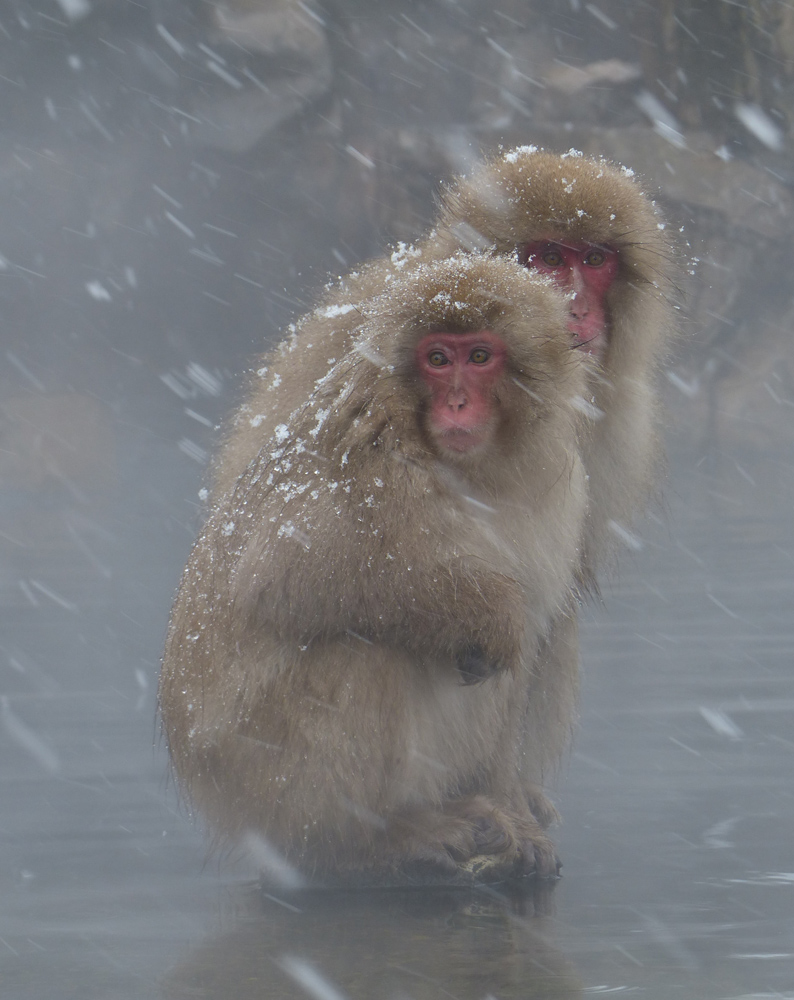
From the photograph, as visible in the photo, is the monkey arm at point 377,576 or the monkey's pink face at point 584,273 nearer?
the monkey arm at point 377,576

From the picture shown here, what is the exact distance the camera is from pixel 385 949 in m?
A: 1.87

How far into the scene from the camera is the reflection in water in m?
1.69

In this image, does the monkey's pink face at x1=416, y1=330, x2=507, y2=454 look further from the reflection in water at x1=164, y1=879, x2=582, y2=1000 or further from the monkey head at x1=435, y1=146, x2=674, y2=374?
the reflection in water at x1=164, y1=879, x2=582, y2=1000

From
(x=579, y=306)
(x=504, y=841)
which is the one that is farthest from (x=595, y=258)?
(x=504, y=841)

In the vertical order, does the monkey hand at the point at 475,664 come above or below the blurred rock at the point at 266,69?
below

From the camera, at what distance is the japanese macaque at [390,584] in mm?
2174

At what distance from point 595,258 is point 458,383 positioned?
0.84 m

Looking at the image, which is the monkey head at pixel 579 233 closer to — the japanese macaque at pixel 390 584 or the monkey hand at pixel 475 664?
the japanese macaque at pixel 390 584

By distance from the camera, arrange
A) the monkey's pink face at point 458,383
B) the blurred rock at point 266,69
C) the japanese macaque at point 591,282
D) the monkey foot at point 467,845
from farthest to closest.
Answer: the blurred rock at point 266,69 < the japanese macaque at point 591,282 < the monkey foot at point 467,845 < the monkey's pink face at point 458,383

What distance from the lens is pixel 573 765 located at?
3014mm

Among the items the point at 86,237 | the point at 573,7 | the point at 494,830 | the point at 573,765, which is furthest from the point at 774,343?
the point at 494,830

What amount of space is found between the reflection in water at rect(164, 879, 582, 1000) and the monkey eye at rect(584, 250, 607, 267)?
1.28 metres

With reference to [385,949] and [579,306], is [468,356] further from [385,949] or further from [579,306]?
[385,949]

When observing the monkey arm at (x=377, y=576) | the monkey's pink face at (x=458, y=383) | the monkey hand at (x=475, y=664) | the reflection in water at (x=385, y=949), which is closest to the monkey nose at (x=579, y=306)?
the monkey's pink face at (x=458, y=383)
